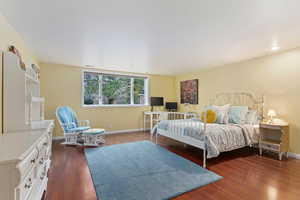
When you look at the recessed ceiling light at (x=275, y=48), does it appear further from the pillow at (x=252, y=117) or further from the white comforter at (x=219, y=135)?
the white comforter at (x=219, y=135)

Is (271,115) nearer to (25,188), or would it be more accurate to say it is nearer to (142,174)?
(142,174)

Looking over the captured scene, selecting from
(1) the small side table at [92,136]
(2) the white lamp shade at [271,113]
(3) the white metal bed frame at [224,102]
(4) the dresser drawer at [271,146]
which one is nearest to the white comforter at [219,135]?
(3) the white metal bed frame at [224,102]

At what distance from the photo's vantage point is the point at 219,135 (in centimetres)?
260

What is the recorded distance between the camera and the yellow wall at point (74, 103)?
3.96 metres

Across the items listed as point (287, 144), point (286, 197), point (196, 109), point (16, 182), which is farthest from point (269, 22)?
point (196, 109)

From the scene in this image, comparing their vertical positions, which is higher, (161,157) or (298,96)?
(298,96)

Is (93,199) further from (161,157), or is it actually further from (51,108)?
(51,108)

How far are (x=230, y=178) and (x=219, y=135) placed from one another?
0.73 metres

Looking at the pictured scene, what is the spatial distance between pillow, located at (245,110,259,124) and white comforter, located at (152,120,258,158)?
206 mm

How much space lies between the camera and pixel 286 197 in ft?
5.51

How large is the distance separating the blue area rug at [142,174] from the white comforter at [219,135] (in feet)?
1.56

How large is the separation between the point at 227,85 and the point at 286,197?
2.95m

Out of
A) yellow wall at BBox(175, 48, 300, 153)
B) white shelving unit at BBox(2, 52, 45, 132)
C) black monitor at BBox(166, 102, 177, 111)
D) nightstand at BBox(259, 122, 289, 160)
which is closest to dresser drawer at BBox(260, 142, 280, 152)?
nightstand at BBox(259, 122, 289, 160)

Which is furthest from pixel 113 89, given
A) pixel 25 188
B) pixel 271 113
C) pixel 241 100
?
pixel 271 113
